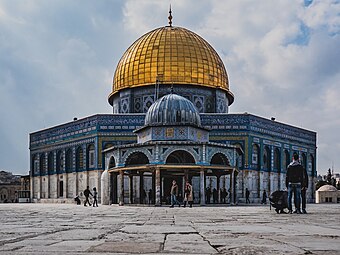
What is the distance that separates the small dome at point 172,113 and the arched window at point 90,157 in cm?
898

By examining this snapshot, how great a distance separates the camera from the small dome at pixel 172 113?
26547mm

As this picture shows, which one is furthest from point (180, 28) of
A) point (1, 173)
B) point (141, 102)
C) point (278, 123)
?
point (1, 173)

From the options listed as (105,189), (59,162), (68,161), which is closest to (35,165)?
(59,162)

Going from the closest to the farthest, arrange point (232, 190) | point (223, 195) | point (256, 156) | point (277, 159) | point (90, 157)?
point (232, 190) < point (223, 195) < point (256, 156) < point (90, 157) < point (277, 159)

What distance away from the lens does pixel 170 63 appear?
1452 inches

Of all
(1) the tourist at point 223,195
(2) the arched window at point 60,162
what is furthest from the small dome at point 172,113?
(2) the arched window at point 60,162

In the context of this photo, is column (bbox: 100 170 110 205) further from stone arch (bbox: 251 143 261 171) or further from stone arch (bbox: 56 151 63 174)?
stone arch (bbox: 56 151 63 174)

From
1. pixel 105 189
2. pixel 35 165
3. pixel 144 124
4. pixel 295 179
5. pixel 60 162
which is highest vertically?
pixel 144 124

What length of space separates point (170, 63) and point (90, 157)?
838 cm

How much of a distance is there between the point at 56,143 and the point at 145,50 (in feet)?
A: 31.0

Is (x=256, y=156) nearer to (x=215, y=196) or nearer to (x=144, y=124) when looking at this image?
(x=215, y=196)

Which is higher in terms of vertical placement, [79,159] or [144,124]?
[144,124]

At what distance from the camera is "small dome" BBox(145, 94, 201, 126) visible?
1045 inches

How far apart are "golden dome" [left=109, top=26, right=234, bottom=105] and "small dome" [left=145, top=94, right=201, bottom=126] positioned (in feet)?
29.4
